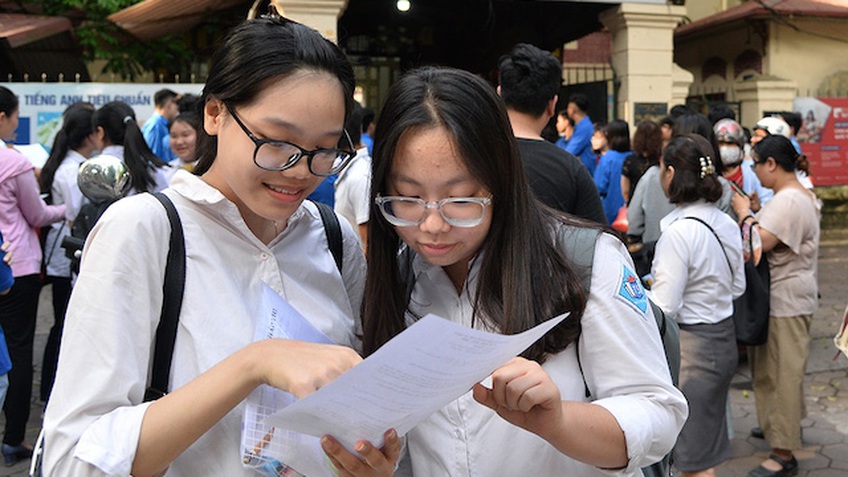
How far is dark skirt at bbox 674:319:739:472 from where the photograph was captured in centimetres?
388

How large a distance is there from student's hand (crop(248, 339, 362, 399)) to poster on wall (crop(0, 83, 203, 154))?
6721mm

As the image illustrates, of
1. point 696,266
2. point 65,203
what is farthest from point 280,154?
point 65,203

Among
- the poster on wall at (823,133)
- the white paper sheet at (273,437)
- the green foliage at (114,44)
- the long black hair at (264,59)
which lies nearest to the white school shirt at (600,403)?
the white paper sheet at (273,437)

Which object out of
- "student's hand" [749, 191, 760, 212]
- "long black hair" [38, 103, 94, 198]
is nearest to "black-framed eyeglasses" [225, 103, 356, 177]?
"long black hair" [38, 103, 94, 198]

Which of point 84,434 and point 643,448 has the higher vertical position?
point 84,434

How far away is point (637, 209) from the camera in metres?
5.52

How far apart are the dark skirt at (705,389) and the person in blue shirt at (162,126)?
4.56 m

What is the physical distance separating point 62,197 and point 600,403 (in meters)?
4.66

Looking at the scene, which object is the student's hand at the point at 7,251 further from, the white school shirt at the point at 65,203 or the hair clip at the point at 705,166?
the hair clip at the point at 705,166

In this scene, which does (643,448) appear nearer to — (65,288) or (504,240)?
(504,240)

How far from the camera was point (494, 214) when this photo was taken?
1609 millimetres

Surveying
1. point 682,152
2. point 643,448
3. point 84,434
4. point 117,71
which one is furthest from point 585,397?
point 117,71

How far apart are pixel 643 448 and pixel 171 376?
86 centimetres

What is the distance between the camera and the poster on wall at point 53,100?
297 inches
